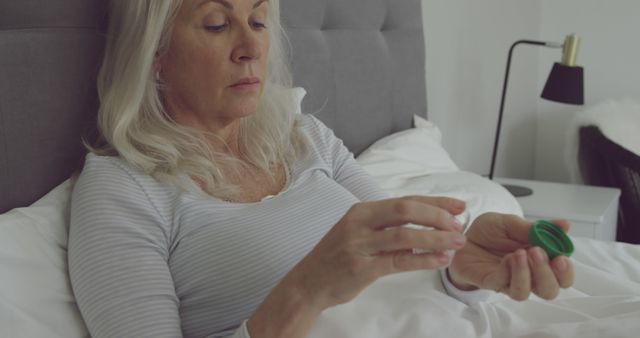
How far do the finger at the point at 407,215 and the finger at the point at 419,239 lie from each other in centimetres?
1

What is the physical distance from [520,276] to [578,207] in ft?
5.12

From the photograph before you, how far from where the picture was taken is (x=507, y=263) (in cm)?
80

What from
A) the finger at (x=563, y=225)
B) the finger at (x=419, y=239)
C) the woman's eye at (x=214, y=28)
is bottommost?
the finger at (x=563, y=225)

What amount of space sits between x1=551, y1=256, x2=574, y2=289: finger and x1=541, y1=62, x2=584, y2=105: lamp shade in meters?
1.85

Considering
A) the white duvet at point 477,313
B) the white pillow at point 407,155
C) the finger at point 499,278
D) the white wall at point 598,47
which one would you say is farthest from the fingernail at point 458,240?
the white wall at point 598,47

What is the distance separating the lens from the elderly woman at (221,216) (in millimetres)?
766

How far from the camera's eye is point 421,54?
6.93 feet

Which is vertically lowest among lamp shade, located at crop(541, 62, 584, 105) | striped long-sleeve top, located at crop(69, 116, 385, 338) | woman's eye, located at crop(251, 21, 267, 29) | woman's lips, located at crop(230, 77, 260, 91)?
lamp shade, located at crop(541, 62, 584, 105)

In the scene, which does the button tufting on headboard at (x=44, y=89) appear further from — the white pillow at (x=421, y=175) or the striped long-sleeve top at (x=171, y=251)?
the white pillow at (x=421, y=175)

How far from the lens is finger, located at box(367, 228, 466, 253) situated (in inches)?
27.3

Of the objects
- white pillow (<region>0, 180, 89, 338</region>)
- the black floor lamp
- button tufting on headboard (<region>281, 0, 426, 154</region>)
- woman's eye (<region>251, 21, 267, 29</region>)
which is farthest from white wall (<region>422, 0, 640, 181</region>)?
white pillow (<region>0, 180, 89, 338</region>)

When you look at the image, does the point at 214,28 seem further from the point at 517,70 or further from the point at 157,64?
the point at 517,70

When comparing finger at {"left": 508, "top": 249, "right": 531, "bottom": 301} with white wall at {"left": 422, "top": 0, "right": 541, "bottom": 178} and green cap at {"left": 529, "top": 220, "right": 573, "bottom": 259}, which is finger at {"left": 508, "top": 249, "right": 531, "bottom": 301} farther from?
white wall at {"left": 422, "top": 0, "right": 541, "bottom": 178}

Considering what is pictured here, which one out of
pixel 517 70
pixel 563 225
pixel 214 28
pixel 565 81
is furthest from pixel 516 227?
pixel 517 70
